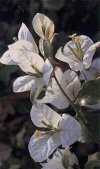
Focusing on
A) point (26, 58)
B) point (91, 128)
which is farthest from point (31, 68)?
point (91, 128)

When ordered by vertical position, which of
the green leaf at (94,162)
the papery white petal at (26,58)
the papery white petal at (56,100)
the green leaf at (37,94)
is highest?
the papery white petal at (26,58)

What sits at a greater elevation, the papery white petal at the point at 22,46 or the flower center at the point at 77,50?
the papery white petal at the point at 22,46

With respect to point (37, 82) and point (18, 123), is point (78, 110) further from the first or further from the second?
point (18, 123)

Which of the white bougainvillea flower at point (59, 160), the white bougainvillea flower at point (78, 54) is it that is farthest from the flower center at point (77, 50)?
the white bougainvillea flower at point (59, 160)

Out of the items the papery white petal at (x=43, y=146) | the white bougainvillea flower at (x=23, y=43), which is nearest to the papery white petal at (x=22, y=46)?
the white bougainvillea flower at (x=23, y=43)

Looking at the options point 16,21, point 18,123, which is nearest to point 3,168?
point 18,123

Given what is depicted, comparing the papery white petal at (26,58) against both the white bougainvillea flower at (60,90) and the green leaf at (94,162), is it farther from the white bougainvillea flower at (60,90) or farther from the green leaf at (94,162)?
the green leaf at (94,162)

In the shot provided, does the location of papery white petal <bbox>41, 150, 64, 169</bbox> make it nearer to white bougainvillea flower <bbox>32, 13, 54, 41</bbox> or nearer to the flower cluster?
the flower cluster
